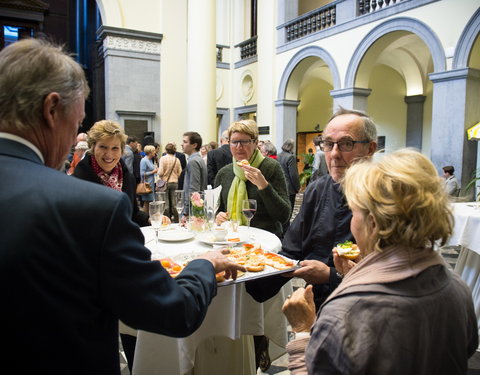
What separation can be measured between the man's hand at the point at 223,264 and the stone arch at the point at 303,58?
31.5 ft

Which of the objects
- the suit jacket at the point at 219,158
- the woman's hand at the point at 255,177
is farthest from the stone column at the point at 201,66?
the woman's hand at the point at 255,177

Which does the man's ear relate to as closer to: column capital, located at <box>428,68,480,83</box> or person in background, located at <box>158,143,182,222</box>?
person in background, located at <box>158,143,182,222</box>

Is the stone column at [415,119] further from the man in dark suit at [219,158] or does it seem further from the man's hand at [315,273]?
the man's hand at [315,273]

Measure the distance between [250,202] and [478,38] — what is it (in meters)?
7.32

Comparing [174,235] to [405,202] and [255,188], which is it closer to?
[255,188]

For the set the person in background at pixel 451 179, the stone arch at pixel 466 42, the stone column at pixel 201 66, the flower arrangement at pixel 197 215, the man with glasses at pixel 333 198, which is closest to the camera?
the man with glasses at pixel 333 198

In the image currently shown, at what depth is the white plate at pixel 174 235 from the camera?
238 centimetres

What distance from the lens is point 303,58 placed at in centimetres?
1149

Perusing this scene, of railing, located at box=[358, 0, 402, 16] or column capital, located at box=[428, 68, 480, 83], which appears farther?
railing, located at box=[358, 0, 402, 16]

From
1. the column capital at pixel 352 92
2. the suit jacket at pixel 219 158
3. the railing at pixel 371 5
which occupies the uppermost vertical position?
the railing at pixel 371 5

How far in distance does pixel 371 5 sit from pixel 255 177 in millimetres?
8413

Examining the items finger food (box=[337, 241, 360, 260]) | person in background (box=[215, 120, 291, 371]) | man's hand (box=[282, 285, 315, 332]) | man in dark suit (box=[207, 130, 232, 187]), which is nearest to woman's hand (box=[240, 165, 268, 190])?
person in background (box=[215, 120, 291, 371])

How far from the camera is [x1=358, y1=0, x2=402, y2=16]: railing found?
29.2ft

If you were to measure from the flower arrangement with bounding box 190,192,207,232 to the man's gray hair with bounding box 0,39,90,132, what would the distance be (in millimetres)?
1553
